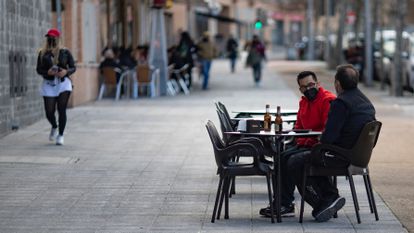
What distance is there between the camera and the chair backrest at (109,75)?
29906 millimetres

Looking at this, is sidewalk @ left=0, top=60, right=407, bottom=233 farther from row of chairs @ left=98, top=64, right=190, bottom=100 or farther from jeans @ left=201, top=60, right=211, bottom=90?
jeans @ left=201, top=60, right=211, bottom=90

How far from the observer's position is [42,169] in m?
14.4

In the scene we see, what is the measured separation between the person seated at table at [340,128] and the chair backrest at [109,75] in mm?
19667

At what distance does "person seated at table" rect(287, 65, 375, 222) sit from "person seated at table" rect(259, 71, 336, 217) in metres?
0.21

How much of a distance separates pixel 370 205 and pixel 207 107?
15498mm

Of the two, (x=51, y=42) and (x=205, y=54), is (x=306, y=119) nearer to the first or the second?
(x=51, y=42)

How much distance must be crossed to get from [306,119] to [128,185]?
280 centimetres

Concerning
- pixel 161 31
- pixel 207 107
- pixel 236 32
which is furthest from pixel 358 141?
pixel 236 32

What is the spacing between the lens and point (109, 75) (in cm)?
3002

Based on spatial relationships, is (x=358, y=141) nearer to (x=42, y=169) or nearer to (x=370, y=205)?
(x=370, y=205)

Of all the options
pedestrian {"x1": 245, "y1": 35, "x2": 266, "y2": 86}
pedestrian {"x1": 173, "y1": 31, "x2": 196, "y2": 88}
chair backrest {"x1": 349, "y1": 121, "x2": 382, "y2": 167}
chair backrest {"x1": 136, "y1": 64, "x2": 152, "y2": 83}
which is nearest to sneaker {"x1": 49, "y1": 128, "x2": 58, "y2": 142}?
chair backrest {"x1": 349, "y1": 121, "x2": 382, "y2": 167}

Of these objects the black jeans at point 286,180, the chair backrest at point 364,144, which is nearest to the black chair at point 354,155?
the chair backrest at point 364,144

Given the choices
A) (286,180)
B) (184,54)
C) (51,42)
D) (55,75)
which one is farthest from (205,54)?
(286,180)

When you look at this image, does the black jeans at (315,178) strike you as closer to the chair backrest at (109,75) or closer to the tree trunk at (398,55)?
the tree trunk at (398,55)
